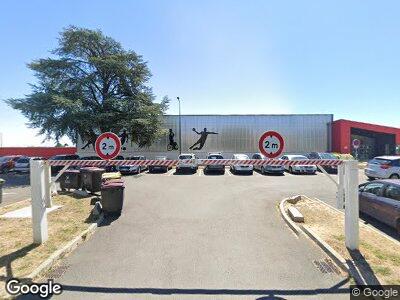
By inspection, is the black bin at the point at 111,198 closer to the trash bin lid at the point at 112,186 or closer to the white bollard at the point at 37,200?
the trash bin lid at the point at 112,186

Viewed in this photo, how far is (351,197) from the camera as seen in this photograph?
21.7ft

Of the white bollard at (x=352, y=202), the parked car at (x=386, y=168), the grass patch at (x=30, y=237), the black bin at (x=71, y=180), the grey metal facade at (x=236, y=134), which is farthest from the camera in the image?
the grey metal facade at (x=236, y=134)

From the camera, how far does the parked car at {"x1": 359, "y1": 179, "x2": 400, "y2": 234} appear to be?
8227 millimetres

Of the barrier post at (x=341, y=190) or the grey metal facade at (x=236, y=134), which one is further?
the grey metal facade at (x=236, y=134)

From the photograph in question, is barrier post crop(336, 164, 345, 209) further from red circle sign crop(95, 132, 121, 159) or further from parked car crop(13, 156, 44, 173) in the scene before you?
parked car crop(13, 156, 44, 173)

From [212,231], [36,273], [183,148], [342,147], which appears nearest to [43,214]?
[36,273]

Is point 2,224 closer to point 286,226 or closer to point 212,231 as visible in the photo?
point 212,231

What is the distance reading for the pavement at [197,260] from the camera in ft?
16.5

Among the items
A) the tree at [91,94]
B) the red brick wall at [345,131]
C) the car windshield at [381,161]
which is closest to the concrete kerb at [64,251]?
the car windshield at [381,161]

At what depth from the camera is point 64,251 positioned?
656 cm
